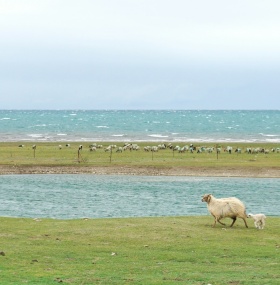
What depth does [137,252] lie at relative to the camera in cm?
1828

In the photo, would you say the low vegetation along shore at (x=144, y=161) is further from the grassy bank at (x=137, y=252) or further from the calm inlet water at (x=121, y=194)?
the grassy bank at (x=137, y=252)

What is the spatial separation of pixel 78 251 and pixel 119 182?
29.9 meters

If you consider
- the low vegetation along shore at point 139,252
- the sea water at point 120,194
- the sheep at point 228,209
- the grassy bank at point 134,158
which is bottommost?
the sea water at point 120,194

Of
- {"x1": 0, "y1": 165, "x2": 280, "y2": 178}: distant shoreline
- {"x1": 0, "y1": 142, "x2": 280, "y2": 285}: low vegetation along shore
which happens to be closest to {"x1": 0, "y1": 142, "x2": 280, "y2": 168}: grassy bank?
{"x1": 0, "y1": 165, "x2": 280, "y2": 178}: distant shoreline

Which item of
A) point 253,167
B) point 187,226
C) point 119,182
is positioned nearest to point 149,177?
point 119,182

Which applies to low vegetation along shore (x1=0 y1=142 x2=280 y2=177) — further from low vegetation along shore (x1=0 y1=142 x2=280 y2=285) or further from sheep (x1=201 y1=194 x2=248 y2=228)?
sheep (x1=201 y1=194 x2=248 y2=228)

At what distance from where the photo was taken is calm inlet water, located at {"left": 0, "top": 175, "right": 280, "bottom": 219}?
33.4 m

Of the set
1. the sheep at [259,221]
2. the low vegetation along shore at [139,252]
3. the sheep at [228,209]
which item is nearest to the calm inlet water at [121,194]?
the low vegetation along shore at [139,252]

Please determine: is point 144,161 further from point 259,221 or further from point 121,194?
point 259,221

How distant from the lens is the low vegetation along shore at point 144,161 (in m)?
55.2

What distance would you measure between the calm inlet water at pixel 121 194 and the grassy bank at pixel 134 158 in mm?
6215

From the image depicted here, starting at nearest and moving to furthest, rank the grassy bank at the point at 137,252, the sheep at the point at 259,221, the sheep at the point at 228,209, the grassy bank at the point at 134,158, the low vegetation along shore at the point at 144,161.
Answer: the grassy bank at the point at 137,252
the sheep at the point at 259,221
the sheep at the point at 228,209
the low vegetation along shore at the point at 144,161
the grassy bank at the point at 134,158

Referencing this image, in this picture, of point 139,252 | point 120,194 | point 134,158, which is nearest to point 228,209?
point 139,252

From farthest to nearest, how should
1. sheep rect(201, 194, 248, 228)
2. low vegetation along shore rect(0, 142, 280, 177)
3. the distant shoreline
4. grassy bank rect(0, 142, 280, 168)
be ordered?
grassy bank rect(0, 142, 280, 168) < low vegetation along shore rect(0, 142, 280, 177) < the distant shoreline < sheep rect(201, 194, 248, 228)
